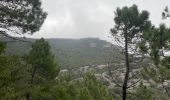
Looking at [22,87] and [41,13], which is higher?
[41,13]

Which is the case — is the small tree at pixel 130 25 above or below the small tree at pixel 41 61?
above

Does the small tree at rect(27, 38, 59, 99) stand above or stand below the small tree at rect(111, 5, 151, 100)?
below

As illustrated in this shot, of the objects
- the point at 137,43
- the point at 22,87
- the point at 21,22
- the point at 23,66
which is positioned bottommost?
the point at 22,87

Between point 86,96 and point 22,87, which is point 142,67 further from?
point 86,96

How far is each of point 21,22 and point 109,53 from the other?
6.22 meters

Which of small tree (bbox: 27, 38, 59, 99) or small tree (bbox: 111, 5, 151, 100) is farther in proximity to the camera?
small tree (bbox: 27, 38, 59, 99)

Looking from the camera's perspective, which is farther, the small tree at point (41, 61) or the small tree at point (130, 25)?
the small tree at point (41, 61)

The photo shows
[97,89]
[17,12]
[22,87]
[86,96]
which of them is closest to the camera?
[17,12]

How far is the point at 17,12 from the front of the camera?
19.0 m

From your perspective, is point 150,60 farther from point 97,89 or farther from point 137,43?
point 97,89

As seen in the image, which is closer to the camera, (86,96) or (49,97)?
(49,97)

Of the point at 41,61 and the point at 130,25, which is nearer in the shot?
the point at 130,25

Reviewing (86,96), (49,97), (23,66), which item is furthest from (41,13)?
(86,96)

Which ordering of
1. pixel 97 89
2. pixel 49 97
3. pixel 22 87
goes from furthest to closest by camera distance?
pixel 97 89 < pixel 49 97 < pixel 22 87
